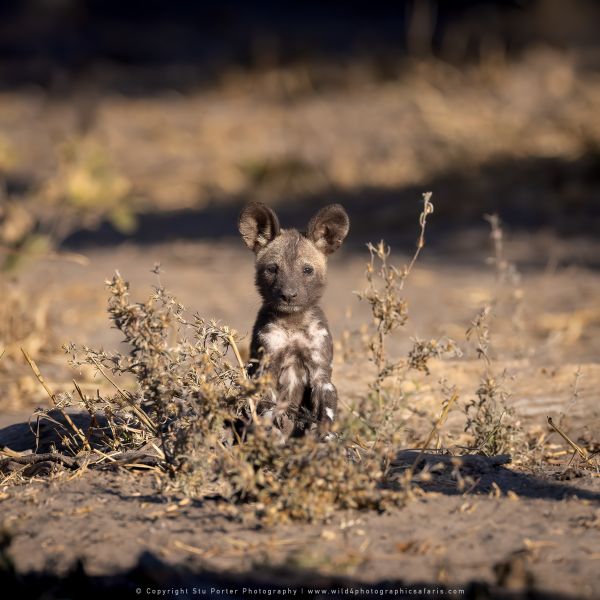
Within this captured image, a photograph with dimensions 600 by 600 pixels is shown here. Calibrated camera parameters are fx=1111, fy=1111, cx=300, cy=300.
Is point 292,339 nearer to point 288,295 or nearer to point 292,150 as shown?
point 288,295

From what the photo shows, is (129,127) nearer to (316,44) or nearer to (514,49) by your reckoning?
(316,44)

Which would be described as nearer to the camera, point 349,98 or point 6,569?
point 6,569

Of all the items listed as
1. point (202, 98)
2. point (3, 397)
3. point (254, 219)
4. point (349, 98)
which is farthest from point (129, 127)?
point (254, 219)

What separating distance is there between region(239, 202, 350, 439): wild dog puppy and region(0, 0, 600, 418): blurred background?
6.89 ft

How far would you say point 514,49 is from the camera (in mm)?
20141

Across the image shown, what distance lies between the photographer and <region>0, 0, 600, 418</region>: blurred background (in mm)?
10133

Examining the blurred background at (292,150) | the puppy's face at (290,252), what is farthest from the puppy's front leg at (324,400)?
the blurred background at (292,150)

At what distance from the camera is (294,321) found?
19.0 feet

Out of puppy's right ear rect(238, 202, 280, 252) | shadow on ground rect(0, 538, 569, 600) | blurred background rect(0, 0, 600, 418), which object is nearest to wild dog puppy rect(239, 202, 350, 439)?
puppy's right ear rect(238, 202, 280, 252)

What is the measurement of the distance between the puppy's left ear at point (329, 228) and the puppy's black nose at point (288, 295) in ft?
1.52

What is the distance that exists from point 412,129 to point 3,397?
399 inches

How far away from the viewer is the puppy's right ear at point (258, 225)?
586cm

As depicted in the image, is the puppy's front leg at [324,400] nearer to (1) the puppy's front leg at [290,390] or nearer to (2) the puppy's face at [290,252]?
(1) the puppy's front leg at [290,390]

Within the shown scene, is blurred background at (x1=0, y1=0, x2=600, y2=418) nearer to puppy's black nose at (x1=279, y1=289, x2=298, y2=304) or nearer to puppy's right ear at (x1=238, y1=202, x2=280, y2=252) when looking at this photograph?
puppy's right ear at (x1=238, y1=202, x2=280, y2=252)
